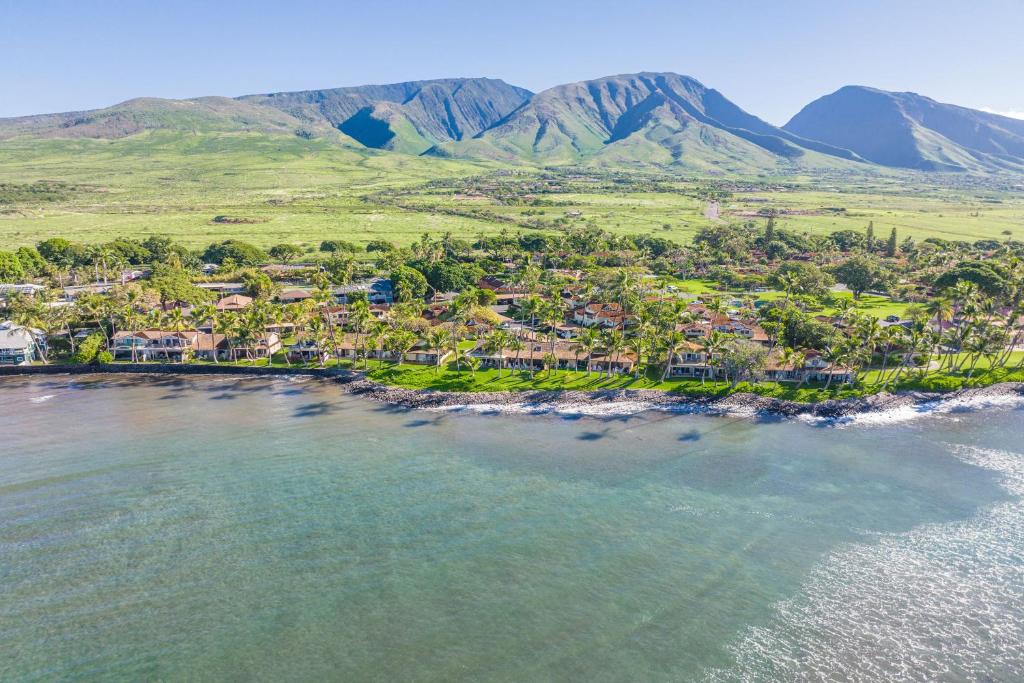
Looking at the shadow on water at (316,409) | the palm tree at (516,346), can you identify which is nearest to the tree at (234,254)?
the shadow on water at (316,409)

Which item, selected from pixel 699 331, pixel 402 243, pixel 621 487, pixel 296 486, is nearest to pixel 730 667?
pixel 621 487

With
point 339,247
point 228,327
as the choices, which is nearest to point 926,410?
point 228,327

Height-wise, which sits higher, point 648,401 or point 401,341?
point 401,341

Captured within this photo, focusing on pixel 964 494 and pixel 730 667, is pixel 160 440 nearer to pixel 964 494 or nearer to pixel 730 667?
pixel 730 667

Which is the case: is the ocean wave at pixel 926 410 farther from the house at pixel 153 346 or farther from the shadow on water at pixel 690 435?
the house at pixel 153 346

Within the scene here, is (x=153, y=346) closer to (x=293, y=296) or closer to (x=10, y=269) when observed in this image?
(x=293, y=296)

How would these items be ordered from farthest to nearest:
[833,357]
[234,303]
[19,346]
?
[234,303] → [19,346] → [833,357]

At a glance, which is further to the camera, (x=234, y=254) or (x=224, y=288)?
(x=234, y=254)

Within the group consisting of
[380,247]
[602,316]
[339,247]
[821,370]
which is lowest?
[821,370]
